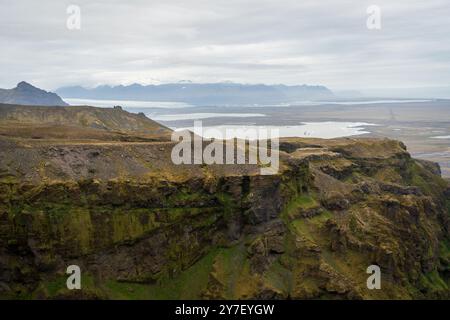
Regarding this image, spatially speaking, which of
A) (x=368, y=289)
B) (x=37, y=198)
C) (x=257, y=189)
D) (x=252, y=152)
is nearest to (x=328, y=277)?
(x=368, y=289)

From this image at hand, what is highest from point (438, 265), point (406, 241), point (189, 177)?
point (189, 177)

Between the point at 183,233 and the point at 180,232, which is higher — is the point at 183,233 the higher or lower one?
the lower one

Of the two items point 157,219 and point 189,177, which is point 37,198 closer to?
point 157,219

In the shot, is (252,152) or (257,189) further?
(252,152)
